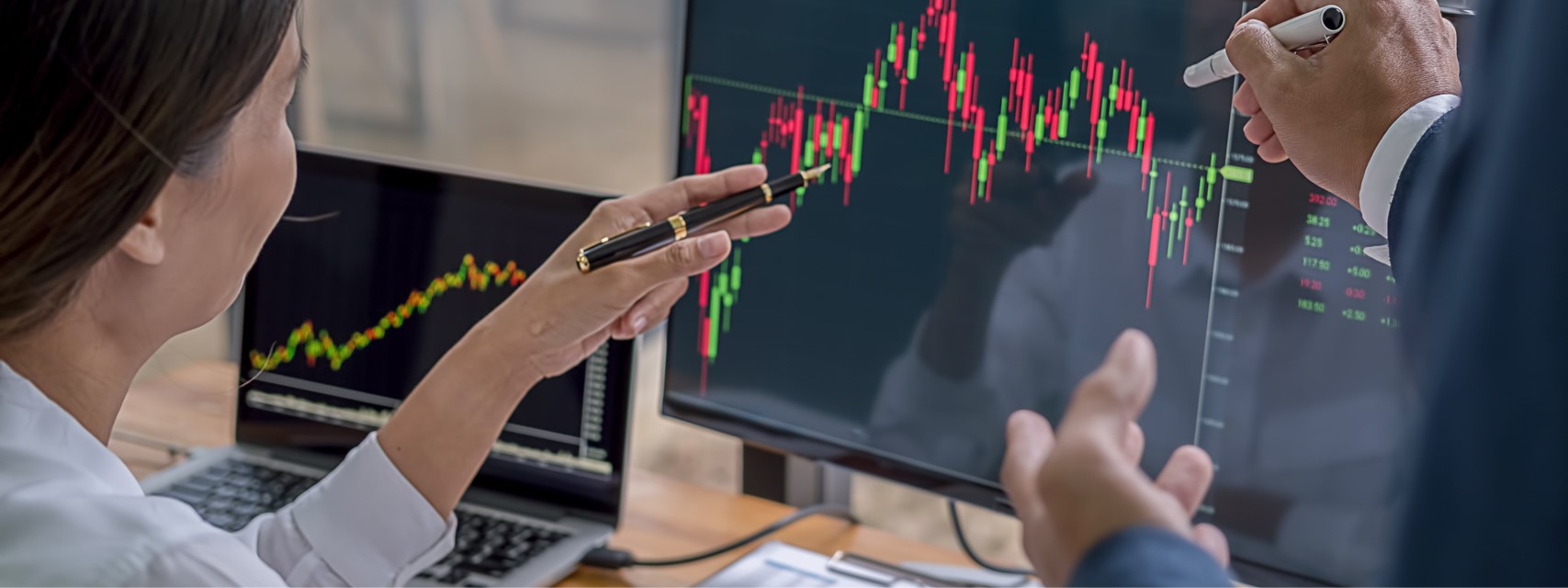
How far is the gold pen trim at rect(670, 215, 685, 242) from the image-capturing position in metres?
0.92

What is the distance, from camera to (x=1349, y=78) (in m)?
0.75

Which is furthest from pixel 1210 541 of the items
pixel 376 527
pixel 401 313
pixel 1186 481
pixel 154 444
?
pixel 154 444

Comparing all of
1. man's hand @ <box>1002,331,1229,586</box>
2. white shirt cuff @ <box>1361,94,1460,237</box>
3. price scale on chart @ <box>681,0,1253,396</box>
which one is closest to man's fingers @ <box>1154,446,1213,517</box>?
man's hand @ <box>1002,331,1229,586</box>

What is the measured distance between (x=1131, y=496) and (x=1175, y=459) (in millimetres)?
56

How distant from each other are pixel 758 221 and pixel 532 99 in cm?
78

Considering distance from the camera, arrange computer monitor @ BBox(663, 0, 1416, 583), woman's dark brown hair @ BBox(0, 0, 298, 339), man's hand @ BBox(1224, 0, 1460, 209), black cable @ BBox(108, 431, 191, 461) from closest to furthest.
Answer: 1. woman's dark brown hair @ BBox(0, 0, 298, 339)
2. man's hand @ BBox(1224, 0, 1460, 209)
3. computer monitor @ BBox(663, 0, 1416, 583)
4. black cable @ BBox(108, 431, 191, 461)

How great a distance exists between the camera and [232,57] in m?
0.68

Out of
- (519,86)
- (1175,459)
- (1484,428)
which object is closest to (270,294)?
(519,86)

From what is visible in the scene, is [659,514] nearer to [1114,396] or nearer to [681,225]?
[681,225]

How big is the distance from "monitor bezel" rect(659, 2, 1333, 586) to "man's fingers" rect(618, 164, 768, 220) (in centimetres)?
12

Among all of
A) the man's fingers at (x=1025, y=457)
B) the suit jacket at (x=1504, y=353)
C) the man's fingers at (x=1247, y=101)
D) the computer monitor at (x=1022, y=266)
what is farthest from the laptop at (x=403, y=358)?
the suit jacket at (x=1504, y=353)

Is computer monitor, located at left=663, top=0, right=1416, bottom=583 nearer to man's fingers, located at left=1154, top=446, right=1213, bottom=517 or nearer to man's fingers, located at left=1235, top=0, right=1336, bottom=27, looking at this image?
man's fingers, located at left=1235, top=0, right=1336, bottom=27

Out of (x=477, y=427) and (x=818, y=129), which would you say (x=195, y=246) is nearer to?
(x=477, y=427)

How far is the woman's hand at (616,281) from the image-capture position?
35.3 inches
